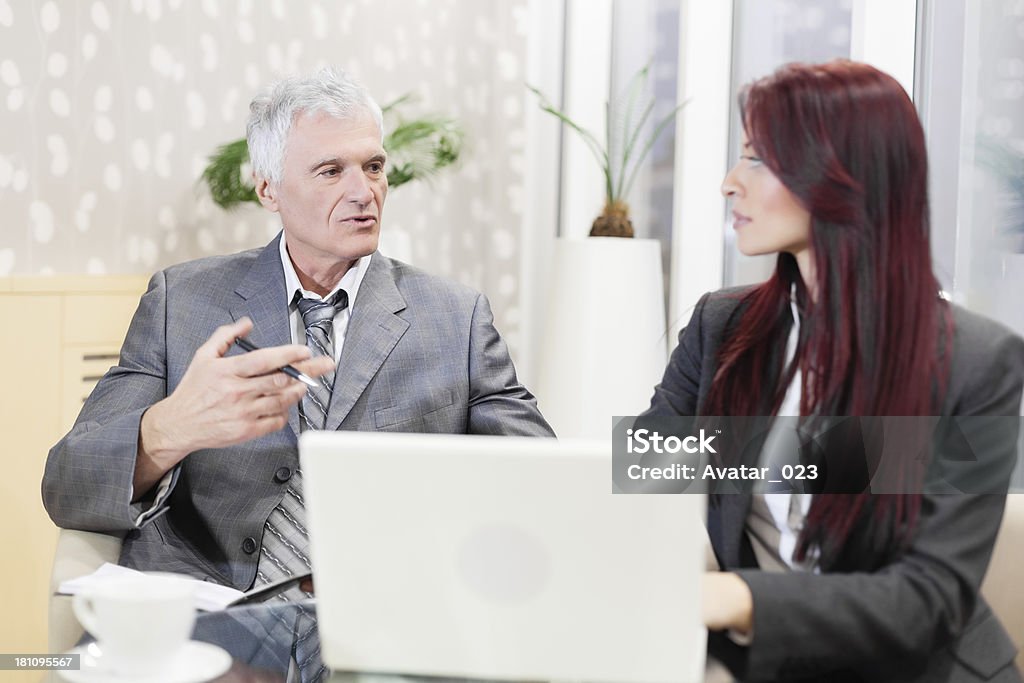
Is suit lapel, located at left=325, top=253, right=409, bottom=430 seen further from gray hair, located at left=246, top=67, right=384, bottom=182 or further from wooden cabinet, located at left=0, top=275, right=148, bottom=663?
wooden cabinet, located at left=0, top=275, right=148, bottom=663

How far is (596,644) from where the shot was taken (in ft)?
3.58

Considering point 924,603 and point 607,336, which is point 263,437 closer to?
point 924,603

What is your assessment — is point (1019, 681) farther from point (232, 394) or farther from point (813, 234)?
point (232, 394)

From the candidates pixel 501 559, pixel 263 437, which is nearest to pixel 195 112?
pixel 263 437

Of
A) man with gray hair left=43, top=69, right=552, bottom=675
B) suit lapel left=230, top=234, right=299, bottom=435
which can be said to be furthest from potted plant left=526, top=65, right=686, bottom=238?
suit lapel left=230, top=234, right=299, bottom=435

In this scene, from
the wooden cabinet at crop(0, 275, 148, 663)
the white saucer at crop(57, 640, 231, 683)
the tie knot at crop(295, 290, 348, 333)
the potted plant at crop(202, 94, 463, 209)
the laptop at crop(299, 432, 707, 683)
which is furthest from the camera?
the potted plant at crop(202, 94, 463, 209)

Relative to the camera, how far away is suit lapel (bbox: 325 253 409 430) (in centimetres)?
201

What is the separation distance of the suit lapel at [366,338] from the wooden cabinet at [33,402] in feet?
3.12

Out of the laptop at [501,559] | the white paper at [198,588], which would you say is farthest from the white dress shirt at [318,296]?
the laptop at [501,559]

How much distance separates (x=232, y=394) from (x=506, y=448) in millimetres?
766

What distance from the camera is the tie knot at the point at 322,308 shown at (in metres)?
2.11

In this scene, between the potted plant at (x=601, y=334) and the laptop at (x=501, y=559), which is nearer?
the laptop at (x=501, y=559)

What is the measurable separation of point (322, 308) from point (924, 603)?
124 cm

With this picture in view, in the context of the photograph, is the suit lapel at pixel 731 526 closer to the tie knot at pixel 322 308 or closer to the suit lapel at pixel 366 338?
the suit lapel at pixel 366 338
